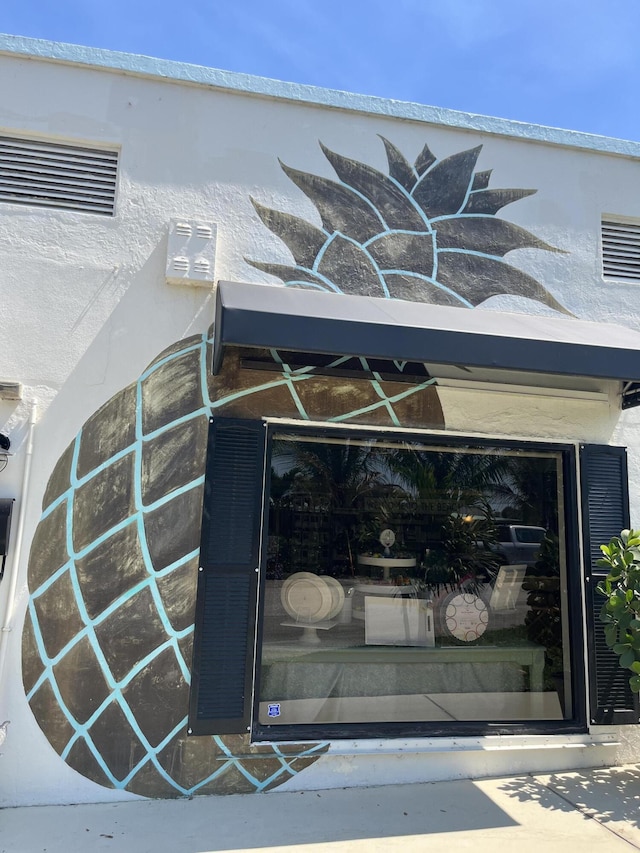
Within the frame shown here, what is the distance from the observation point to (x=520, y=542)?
16.6ft

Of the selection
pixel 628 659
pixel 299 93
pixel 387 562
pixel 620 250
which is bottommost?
pixel 628 659

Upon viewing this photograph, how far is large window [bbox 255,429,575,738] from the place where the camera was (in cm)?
431

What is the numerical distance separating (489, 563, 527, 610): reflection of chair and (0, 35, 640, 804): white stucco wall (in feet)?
3.36

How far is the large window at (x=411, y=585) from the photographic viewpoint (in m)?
4.31

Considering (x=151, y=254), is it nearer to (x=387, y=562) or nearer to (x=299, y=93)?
(x=299, y=93)

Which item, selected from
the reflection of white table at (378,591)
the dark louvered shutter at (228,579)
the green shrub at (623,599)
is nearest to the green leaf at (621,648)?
the green shrub at (623,599)

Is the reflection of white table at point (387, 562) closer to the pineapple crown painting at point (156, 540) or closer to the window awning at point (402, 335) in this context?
the pineapple crown painting at point (156, 540)

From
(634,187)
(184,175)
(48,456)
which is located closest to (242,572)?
(48,456)

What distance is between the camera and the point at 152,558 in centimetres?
386

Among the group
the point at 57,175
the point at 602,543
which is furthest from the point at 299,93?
the point at 602,543

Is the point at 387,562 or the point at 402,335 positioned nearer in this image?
the point at 402,335

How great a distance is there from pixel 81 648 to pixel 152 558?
2.14ft

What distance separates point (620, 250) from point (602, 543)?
2.34 metres

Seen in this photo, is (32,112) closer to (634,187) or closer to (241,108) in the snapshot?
(241,108)
